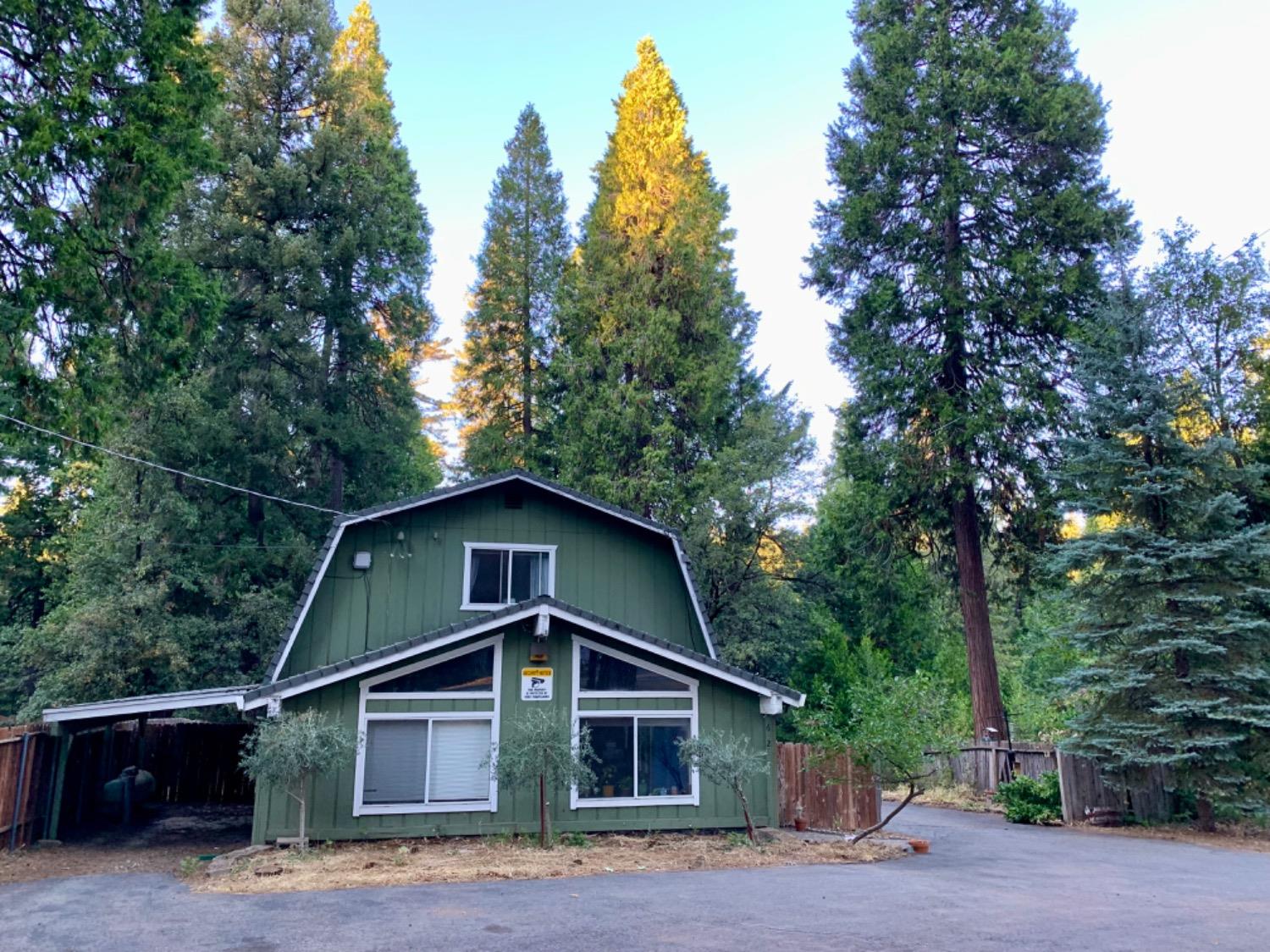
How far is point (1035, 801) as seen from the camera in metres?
15.5

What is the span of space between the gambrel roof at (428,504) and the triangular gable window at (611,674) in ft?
10.3

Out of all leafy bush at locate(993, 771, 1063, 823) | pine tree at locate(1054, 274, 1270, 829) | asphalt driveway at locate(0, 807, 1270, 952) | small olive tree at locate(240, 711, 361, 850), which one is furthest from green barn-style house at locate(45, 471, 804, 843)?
pine tree at locate(1054, 274, 1270, 829)

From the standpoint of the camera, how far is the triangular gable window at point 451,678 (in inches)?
456

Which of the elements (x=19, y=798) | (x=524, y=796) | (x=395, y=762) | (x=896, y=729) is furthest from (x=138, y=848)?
(x=896, y=729)

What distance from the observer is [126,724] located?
2100 cm

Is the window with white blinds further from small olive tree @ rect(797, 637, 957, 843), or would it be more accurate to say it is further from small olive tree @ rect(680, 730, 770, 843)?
small olive tree @ rect(797, 637, 957, 843)

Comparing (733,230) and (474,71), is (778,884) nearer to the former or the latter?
(474,71)

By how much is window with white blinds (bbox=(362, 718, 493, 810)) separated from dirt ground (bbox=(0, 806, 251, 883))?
2.53 m

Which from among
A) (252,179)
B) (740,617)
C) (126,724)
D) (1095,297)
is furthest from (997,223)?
(126,724)

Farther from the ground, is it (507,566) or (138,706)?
(507,566)

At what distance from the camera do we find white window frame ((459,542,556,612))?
47.1 feet

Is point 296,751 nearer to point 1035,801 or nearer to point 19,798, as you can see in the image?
point 19,798

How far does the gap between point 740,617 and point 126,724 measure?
616 inches

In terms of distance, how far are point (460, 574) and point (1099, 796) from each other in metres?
11.9
